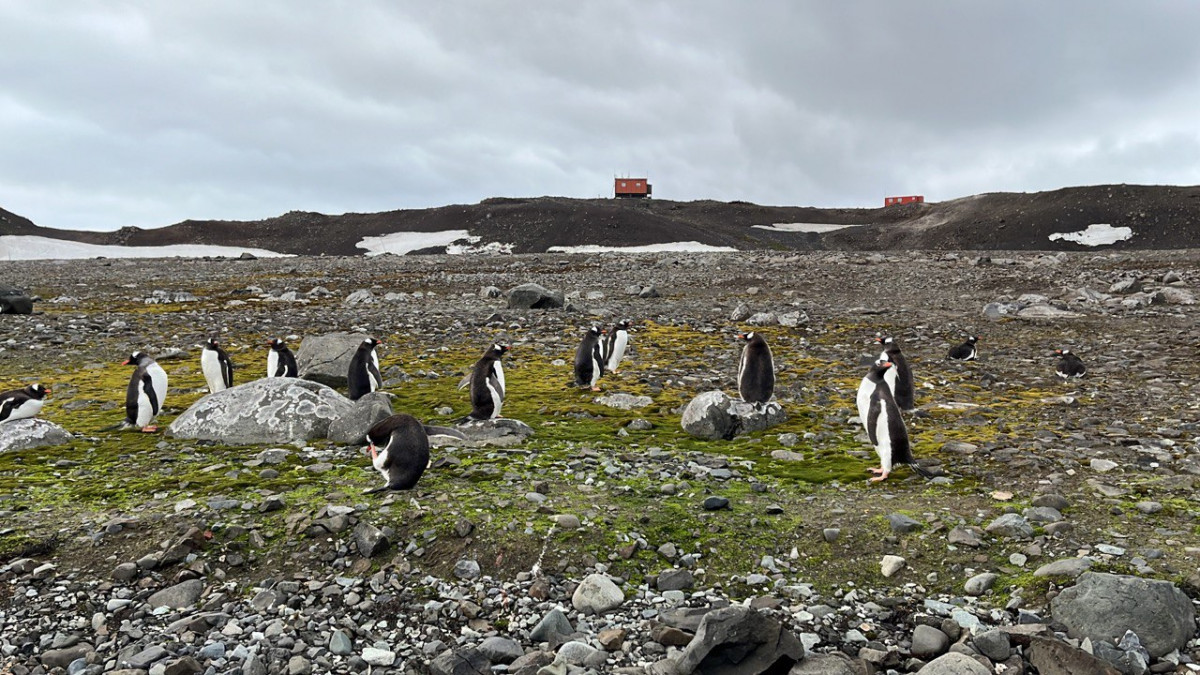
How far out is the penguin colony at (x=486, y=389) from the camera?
21.2ft

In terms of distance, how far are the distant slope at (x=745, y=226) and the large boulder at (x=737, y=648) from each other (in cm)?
5051

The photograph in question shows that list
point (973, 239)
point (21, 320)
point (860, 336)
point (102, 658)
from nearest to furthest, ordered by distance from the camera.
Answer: point (102, 658) → point (860, 336) → point (21, 320) → point (973, 239)

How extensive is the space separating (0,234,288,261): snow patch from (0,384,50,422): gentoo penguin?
47.6 meters

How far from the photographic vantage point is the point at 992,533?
5.39 meters

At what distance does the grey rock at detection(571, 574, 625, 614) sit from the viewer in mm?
4695

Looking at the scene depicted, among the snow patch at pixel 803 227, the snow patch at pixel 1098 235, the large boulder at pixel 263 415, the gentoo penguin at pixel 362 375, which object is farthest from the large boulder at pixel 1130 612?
the snow patch at pixel 803 227

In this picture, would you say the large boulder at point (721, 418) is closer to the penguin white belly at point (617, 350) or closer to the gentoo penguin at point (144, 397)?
the penguin white belly at point (617, 350)

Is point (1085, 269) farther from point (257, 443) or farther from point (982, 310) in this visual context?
point (257, 443)

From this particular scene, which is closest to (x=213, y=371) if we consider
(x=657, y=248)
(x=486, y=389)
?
(x=486, y=389)

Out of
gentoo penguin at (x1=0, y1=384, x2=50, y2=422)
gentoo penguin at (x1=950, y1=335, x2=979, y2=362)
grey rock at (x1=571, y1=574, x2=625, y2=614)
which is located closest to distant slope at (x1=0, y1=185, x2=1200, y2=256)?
gentoo penguin at (x1=950, y1=335, x2=979, y2=362)

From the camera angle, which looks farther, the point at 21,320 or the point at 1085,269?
the point at 1085,269

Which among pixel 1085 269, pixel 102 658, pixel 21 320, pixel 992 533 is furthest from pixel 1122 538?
pixel 1085 269

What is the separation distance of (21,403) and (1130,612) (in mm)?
11312

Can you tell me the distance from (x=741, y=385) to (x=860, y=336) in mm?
6947
